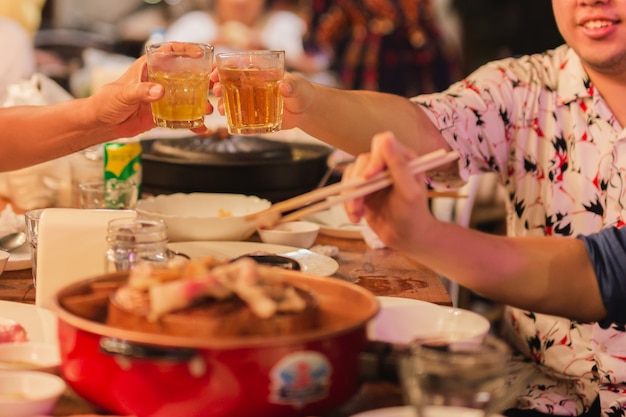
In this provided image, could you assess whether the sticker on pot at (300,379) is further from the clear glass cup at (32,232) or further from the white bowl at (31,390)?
the clear glass cup at (32,232)

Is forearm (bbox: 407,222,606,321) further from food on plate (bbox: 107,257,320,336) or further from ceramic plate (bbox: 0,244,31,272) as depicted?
ceramic plate (bbox: 0,244,31,272)

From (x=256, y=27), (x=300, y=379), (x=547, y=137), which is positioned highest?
(x=256, y=27)

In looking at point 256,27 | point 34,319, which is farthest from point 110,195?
point 256,27

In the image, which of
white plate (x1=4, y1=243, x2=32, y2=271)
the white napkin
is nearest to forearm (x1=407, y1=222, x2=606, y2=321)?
white plate (x1=4, y1=243, x2=32, y2=271)

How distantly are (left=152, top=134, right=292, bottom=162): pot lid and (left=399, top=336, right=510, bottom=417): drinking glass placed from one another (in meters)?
1.52

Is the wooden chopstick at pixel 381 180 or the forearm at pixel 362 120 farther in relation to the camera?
the forearm at pixel 362 120

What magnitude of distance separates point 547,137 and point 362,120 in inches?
18.2

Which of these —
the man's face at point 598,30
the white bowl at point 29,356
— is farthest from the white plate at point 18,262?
the man's face at point 598,30

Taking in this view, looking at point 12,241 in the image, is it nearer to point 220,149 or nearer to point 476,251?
point 220,149

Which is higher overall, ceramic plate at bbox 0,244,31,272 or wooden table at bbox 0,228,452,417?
ceramic plate at bbox 0,244,31,272

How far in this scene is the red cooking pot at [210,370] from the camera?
3.30 ft

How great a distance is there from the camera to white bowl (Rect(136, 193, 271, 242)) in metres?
1.98

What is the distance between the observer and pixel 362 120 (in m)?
2.07

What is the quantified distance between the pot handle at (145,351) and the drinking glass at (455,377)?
9.6 inches
